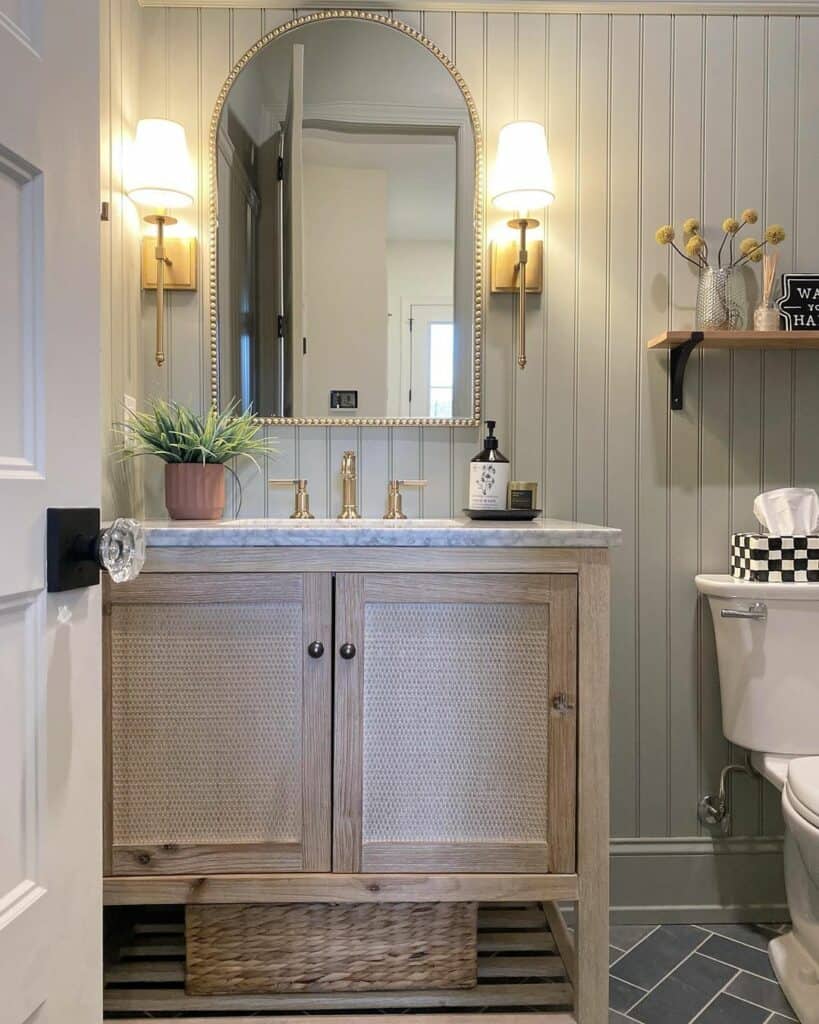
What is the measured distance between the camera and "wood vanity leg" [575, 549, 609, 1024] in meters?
1.27

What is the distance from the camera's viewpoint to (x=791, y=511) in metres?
1.66

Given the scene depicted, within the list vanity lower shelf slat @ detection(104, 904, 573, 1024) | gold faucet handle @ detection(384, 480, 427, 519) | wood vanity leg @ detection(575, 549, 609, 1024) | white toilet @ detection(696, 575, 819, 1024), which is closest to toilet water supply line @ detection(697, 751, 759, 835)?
white toilet @ detection(696, 575, 819, 1024)

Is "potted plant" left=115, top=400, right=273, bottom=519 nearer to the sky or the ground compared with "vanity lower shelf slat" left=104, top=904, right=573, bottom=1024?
nearer to the sky

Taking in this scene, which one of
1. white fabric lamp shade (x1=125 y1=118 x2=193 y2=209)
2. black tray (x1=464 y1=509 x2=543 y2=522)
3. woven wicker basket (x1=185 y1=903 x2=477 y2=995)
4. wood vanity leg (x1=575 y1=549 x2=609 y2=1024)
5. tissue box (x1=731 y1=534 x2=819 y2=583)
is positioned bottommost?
woven wicker basket (x1=185 y1=903 x2=477 y2=995)

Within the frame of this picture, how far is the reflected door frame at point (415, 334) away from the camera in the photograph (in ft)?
5.85

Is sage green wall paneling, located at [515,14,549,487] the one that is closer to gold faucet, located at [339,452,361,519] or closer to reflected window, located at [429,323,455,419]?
reflected window, located at [429,323,455,419]

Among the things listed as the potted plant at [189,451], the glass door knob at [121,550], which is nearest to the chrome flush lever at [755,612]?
the potted plant at [189,451]

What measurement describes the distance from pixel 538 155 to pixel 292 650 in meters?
1.25

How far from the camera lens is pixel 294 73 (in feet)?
5.75

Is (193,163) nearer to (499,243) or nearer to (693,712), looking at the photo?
(499,243)

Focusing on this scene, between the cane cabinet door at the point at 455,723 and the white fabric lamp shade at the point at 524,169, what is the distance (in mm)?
960

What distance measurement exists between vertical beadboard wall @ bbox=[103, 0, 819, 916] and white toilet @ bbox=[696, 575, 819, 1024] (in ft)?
0.57

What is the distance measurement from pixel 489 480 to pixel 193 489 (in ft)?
2.15

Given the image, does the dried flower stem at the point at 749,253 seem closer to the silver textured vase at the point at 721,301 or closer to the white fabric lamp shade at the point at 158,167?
the silver textured vase at the point at 721,301
